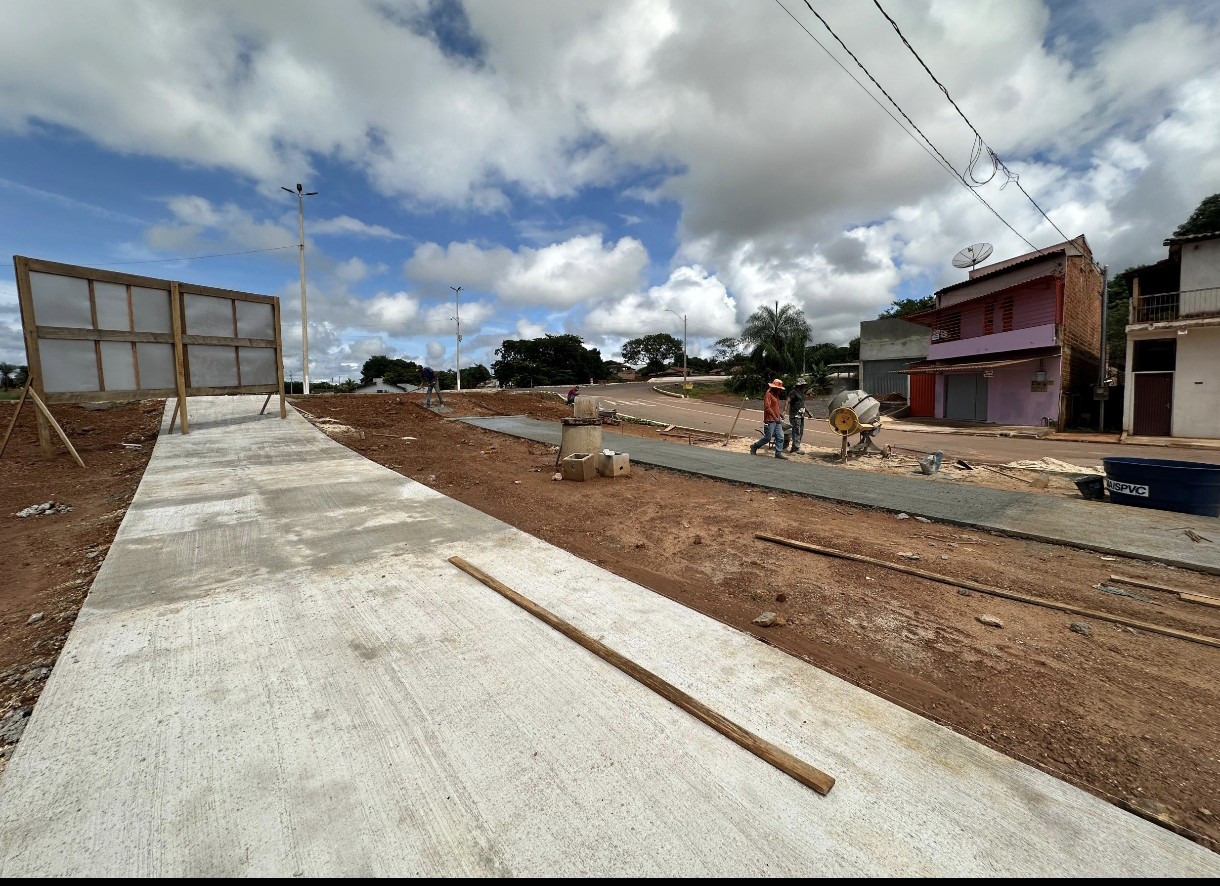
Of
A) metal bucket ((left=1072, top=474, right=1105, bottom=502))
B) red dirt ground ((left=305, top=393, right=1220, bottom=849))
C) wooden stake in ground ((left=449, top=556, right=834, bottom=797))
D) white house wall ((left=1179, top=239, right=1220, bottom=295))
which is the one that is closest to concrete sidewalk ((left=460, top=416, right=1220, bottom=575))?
red dirt ground ((left=305, top=393, right=1220, bottom=849))

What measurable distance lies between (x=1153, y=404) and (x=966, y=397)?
21.4ft

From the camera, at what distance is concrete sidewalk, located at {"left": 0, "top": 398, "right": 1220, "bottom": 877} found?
155 cm

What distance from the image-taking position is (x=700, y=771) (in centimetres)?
188

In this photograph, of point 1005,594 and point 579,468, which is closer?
point 1005,594

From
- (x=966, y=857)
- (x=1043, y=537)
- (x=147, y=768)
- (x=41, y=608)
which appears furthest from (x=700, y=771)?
(x=1043, y=537)

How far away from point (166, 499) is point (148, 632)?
365 cm

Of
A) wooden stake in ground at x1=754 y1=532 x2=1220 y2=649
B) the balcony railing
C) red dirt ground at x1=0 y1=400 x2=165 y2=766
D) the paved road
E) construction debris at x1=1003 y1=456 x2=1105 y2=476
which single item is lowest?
the paved road

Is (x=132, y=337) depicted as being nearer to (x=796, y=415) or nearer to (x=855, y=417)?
(x=796, y=415)

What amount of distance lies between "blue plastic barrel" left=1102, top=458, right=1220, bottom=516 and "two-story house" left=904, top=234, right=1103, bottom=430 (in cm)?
1767

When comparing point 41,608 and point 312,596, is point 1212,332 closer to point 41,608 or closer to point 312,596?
point 312,596

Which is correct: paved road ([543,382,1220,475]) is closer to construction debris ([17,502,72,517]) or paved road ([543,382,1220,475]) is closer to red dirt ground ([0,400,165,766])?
red dirt ground ([0,400,165,766])

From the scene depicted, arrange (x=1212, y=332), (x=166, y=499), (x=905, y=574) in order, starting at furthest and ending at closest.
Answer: (x=1212, y=332), (x=166, y=499), (x=905, y=574)

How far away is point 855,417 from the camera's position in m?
10.7

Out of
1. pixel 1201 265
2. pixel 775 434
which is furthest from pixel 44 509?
pixel 1201 265
